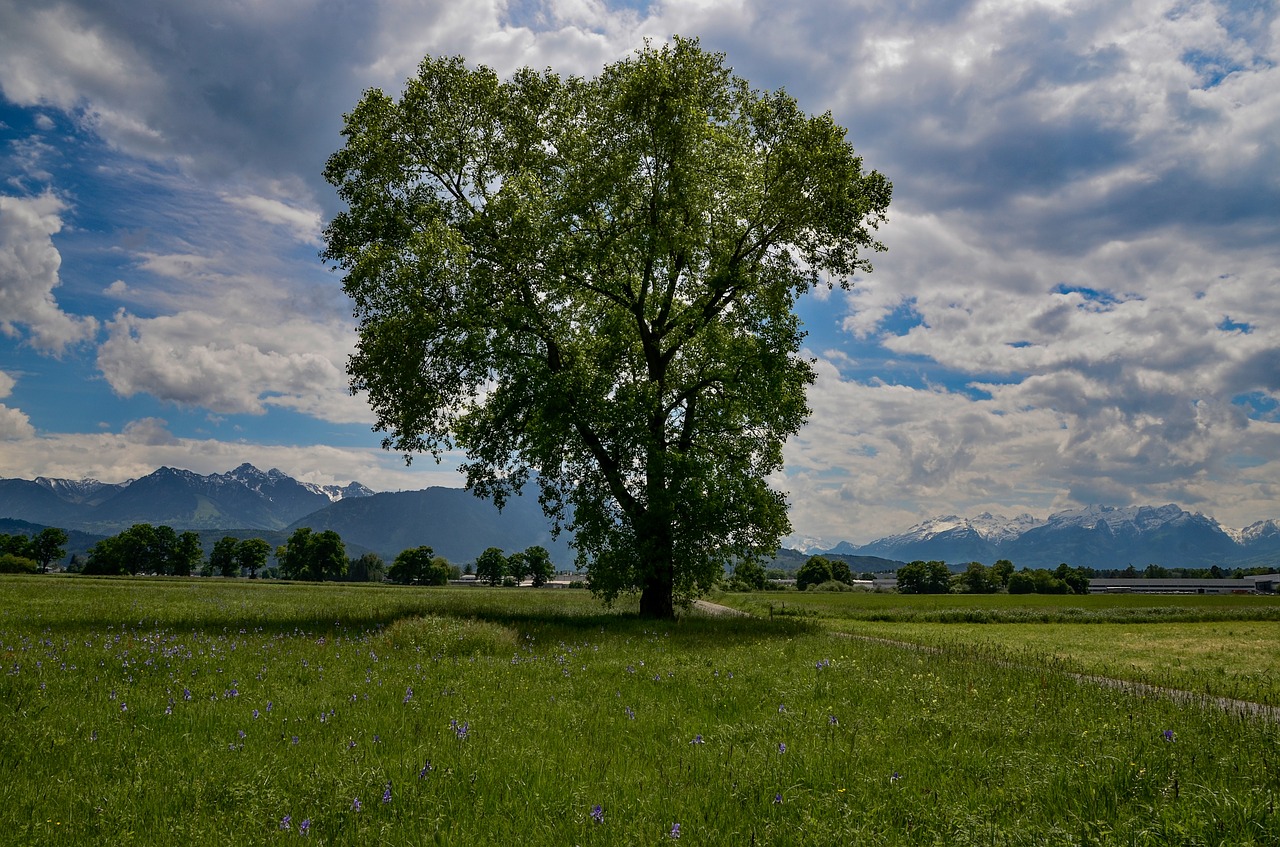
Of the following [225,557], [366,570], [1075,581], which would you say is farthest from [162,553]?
[1075,581]

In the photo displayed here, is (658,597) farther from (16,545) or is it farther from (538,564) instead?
(16,545)

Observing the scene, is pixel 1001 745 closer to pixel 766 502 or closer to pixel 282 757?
pixel 282 757

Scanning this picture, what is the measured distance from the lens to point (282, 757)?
6.70 meters

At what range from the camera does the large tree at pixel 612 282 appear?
23844mm

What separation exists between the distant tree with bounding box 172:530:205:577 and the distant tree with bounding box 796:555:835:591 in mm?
136191

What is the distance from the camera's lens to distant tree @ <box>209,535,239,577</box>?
148250 mm

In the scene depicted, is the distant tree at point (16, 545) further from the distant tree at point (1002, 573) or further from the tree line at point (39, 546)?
the distant tree at point (1002, 573)

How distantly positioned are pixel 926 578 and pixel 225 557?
166909mm

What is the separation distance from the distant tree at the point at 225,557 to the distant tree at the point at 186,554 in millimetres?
5321

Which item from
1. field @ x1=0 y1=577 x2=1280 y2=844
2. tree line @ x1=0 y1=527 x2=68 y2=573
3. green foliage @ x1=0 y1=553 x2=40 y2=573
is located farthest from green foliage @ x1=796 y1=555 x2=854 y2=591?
tree line @ x1=0 y1=527 x2=68 y2=573

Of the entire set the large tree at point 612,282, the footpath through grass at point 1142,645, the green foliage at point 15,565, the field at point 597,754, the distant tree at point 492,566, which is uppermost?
the large tree at point 612,282

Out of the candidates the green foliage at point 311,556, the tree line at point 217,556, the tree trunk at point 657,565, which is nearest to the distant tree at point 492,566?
the tree line at point 217,556

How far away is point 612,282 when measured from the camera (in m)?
26.0

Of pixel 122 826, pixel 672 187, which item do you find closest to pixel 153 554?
pixel 672 187
